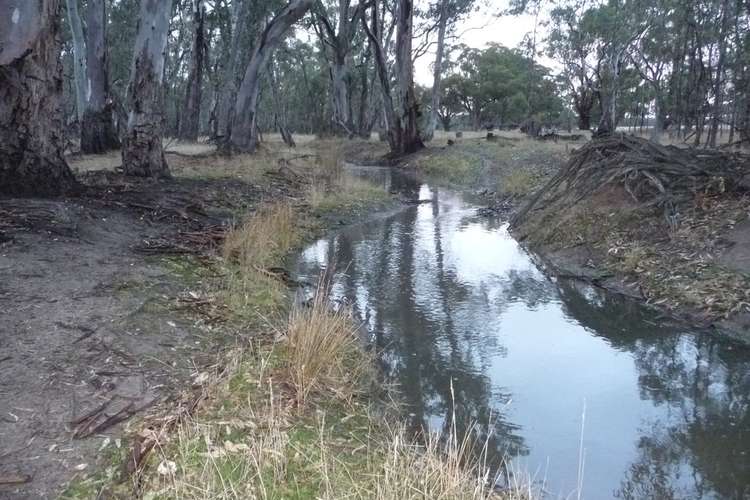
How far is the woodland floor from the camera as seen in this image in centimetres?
307

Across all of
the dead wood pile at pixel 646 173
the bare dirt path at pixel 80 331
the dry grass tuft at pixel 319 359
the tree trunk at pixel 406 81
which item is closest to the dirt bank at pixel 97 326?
the bare dirt path at pixel 80 331

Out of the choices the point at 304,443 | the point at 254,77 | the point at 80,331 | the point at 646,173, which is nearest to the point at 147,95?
the point at 254,77

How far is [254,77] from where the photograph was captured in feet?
48.2

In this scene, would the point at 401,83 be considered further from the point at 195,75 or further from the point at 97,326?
the point at 97,326

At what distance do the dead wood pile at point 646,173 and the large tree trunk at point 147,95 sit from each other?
6086mm

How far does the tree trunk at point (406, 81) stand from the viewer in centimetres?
1988

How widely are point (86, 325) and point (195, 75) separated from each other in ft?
60.3

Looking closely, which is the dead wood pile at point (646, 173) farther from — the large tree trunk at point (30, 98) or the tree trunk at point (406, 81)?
the tree trunk at point (406, 81)

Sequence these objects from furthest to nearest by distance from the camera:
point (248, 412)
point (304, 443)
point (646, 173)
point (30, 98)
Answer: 1. point (646, 173)
2. point (30, 98)
3. point (248, 412)
4. point (304, 443)

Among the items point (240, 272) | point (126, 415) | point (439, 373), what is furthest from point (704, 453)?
point (240, 272)

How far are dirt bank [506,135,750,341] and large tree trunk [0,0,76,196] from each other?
6.17 meters

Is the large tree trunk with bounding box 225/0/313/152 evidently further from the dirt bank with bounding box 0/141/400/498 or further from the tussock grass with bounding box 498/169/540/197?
the dirt bank with bounding box 0/141/400/498

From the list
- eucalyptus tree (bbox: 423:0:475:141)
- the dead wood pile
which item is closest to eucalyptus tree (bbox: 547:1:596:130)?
eucalyptus tree (bbox: 423:0:475:141)

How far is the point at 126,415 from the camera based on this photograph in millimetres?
3332
